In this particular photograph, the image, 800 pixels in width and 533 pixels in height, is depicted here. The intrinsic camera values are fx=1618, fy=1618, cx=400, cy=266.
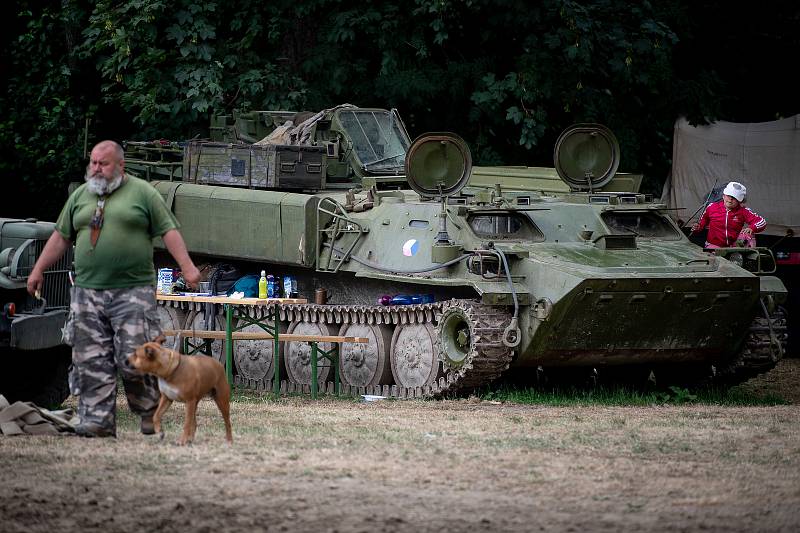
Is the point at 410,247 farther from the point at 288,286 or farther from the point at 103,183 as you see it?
the point at 103,183

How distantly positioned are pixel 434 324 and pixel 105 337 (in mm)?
4946

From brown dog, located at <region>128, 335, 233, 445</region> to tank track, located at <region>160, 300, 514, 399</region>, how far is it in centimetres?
402

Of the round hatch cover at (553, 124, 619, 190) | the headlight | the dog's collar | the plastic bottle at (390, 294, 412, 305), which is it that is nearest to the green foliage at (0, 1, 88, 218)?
the plastic bottle at (390, 294, 412, 305)

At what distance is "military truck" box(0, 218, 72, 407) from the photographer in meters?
11.8

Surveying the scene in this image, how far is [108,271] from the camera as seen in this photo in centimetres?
1059

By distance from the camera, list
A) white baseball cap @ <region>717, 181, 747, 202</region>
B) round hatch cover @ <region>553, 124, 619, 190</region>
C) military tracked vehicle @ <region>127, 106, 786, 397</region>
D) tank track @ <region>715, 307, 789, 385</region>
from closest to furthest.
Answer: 1. military tracked vehicle @ <region>127, 106, 786, 397</region>
2. tank track @ <region>715, 307, 789, 385</region>
3. white baseball cap @ <region>717, 181, 747, 202</region>
4. round hatch cover @ <region>553, 124, 619, 190</region>

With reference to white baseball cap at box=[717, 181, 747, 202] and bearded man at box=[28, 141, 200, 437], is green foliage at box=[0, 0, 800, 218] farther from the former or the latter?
bearded man at box=[28, 141, 200, 437]

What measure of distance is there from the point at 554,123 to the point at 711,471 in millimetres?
12038

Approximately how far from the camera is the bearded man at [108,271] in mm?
10570

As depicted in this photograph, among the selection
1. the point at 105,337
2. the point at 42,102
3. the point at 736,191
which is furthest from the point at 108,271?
the point at 42,102

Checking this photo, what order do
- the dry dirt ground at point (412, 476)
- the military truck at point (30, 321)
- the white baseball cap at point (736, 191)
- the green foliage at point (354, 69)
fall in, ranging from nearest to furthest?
the dry dirt ground at point (412, 476), the military truck at point (30, 321), the white baseball cap at point (736, 191), the green foliage at point (354, 69)

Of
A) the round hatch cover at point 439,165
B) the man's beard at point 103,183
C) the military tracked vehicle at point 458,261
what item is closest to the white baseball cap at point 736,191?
the military tracked vehicle at point 458,261

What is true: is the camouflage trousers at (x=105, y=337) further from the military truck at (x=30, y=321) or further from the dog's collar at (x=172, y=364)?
the military truck at (x=30, y=321)

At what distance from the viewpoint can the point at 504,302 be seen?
1424cm
